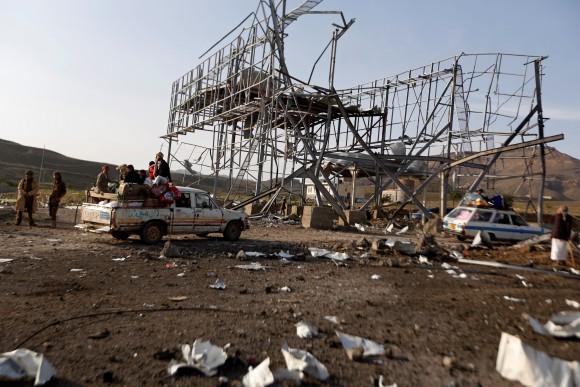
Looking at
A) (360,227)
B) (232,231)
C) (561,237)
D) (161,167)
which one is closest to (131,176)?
(161,167)

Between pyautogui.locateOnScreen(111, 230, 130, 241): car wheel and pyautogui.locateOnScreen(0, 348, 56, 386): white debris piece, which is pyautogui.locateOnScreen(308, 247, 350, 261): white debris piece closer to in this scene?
pyautogui.locateOnScreen(111, 230, 130, 241): car wheel

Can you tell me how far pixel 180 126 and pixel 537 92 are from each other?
20.6m

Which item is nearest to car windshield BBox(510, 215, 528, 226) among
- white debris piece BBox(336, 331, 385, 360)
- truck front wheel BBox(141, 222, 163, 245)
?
truck front wheel BBox(141, 222, 163, 245)

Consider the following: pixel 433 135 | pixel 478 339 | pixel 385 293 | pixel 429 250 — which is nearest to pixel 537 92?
pixel 433 135

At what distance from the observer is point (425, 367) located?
361cm

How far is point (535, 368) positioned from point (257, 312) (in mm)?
2761

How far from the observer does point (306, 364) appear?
132 inches

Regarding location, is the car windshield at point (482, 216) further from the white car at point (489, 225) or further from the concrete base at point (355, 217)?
the concrete base at point (355, 217)

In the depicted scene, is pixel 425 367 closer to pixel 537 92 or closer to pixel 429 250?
pixel 429 250

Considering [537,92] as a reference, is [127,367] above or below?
below

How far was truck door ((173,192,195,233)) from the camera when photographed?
36.0 feet

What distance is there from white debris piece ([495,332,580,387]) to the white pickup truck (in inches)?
333

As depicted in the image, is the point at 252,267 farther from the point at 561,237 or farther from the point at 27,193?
the point at 27,193

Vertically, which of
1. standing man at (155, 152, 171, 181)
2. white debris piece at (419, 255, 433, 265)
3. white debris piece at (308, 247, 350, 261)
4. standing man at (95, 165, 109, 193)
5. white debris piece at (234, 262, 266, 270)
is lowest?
white debris piece at (234, 262, 266, 270)
